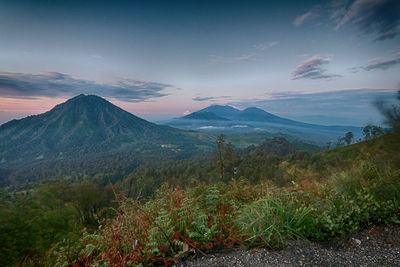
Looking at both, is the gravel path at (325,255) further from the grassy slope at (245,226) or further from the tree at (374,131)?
the tree at (374,131)

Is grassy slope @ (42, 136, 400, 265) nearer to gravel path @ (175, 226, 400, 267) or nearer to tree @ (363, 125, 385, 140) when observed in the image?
gravel path @ (175, 226, 400, 267)

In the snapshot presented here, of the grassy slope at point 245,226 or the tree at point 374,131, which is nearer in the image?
the grassy slope at point 245,226

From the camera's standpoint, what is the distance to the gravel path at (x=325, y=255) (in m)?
2.66

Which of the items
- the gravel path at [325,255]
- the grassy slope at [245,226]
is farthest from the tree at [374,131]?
the gravel path at [325,255]

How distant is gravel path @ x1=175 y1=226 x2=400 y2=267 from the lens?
266cm

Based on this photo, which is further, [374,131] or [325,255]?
[374,131]

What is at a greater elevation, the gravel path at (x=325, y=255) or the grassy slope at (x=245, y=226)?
the grassy slope at (x=245, y=226)

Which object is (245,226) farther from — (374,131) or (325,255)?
(374,131)

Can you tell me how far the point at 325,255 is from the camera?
2801 millimetres

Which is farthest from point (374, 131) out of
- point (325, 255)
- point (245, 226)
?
point (245, 226)

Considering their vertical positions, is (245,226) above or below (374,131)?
above

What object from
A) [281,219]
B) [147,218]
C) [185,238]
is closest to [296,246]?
[281,219]

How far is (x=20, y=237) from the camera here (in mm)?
9312

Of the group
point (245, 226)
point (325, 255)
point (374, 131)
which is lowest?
point (374, 131)
